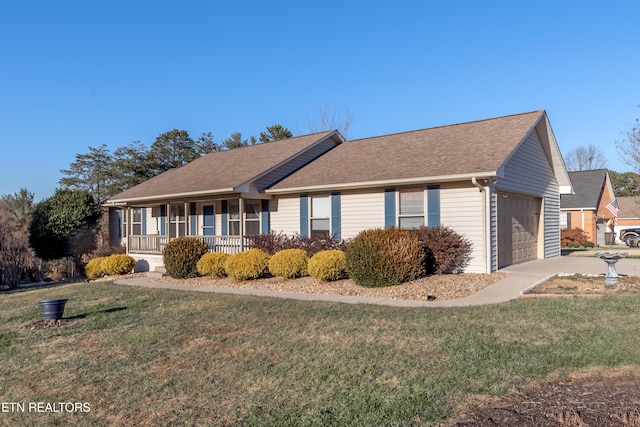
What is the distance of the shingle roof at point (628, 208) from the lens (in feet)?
142

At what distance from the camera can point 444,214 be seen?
13859mm

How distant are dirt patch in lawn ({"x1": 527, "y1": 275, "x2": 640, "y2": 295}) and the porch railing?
10115mm

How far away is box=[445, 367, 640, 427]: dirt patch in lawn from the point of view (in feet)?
13.0

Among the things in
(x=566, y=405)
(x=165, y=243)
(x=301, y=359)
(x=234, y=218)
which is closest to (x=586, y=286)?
(x=566, y=405)

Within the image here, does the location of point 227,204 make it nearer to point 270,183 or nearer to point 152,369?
point 270,183

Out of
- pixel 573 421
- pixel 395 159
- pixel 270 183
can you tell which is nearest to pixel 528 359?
pixel 573 421

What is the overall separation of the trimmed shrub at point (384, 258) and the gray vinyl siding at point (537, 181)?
392cm

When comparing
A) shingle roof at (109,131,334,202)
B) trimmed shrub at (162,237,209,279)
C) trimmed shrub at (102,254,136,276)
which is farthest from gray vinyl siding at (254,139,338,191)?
trimmed shrub at (102,254,136,276)

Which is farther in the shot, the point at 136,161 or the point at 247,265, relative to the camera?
the point at 136,161

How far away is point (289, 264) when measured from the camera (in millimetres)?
Result: 13461

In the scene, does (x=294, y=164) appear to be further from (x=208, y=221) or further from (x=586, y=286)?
(x=586, y=286)

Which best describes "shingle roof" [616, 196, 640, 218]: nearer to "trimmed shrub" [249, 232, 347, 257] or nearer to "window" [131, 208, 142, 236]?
"trimmed shrub" [249, 232, 347, 257]

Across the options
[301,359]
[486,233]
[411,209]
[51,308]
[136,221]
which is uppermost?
[411,209]

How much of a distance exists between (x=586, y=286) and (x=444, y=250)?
3.49m
